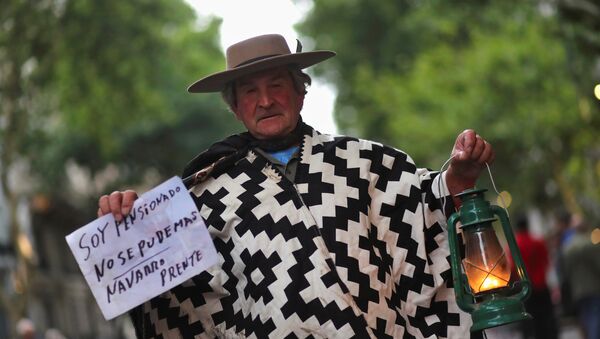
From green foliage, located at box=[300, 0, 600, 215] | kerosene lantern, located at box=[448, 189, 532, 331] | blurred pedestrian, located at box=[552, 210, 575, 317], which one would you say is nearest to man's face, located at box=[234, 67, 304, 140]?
kerosene lantern, located at box=[448, 189, 532, 331]

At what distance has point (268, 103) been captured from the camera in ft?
18.3

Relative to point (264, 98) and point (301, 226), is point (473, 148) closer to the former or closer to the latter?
point (301, 226)

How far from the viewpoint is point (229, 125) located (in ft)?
149

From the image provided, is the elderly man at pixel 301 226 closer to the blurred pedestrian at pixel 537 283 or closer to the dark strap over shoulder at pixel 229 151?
the dark strap over shoulder at pixel 229 151

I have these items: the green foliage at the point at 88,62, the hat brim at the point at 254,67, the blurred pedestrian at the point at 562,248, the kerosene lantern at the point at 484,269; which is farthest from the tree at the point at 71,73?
the kerosene lantern at the point at 484,269

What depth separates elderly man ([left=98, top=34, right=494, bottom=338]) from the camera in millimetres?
5207

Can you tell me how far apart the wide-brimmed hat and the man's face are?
46mm

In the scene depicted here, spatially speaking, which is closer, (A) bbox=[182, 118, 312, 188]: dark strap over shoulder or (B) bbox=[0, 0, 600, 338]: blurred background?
(A) bbox=[182, 118, 312, 188]: dark strap over shoulder

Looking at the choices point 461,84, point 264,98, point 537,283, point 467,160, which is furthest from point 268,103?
point 461,84

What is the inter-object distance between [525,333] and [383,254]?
10.7 metres

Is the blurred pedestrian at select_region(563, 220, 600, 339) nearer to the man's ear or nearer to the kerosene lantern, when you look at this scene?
the man's ear

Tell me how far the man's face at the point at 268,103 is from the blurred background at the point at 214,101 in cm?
966

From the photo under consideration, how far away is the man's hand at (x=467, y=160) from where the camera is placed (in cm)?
513

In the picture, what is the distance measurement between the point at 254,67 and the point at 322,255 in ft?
2.88
